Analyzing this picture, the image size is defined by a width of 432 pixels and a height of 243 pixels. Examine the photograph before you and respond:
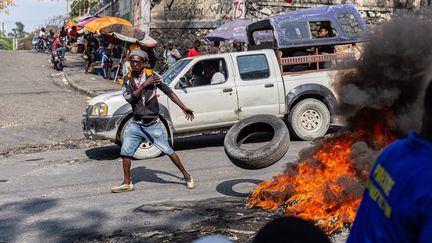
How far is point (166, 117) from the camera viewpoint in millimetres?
10273

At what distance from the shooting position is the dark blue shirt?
1.59 m

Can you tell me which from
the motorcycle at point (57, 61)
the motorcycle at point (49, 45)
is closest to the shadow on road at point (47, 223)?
the motorcycle at point (57, 61)

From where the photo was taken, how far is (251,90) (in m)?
10.7

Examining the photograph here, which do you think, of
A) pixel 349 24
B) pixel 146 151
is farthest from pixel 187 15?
pixel 146 151

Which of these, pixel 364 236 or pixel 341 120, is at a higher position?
pixel 364 236

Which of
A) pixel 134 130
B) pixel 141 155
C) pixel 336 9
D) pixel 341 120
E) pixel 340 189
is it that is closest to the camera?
pixel 340 189

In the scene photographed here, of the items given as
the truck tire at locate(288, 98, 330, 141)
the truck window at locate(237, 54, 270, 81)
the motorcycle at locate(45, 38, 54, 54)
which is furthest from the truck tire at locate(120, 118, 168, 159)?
the motorcycle at locate(45, 38, 54, 54)

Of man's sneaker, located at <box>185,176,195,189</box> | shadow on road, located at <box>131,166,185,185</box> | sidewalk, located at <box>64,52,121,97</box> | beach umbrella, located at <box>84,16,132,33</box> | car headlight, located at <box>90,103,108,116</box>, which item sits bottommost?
sidewalk, located at <box>64,52,121,97</box>

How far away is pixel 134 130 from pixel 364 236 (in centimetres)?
601

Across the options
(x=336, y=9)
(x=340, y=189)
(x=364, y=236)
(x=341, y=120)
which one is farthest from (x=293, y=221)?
(x=336, y=9)

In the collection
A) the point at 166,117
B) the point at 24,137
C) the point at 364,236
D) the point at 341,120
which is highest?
the point at 364,236

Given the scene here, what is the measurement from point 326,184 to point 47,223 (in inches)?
124

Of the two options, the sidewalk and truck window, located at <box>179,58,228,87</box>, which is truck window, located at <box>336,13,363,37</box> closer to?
truck window, located at <box>179,58,228,87</box>

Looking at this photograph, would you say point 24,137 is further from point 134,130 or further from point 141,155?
point 134,130
